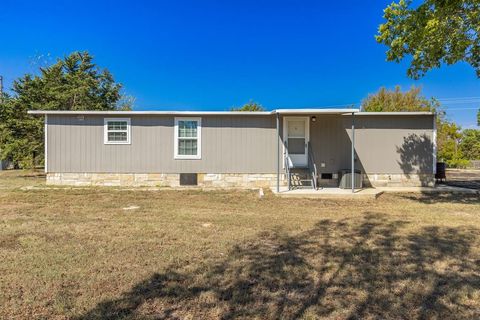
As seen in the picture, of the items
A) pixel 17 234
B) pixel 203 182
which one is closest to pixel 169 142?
pixel 203 182

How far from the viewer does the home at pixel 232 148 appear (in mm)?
9961

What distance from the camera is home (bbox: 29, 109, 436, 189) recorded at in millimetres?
9961

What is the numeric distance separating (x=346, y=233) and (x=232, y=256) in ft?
6.46

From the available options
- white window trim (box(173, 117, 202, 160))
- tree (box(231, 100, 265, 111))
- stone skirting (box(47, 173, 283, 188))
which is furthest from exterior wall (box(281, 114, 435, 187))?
tree (box(231, 100, 265, 111))

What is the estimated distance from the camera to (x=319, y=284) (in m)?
2.89

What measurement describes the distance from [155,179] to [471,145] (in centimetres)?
2832

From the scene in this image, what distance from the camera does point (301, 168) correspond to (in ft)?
32.3

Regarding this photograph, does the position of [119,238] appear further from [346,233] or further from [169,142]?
[169,142]

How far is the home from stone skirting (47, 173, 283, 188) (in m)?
0.03

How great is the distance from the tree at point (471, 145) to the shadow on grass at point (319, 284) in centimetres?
2795

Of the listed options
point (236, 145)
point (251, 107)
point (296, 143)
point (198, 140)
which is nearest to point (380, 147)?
point (296, 143)

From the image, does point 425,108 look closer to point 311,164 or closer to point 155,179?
point 311,164

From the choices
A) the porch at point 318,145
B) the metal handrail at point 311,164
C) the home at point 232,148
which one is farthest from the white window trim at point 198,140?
the metal handrail at point 311,164

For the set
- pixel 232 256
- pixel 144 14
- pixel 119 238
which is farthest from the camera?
pixel 144 14
